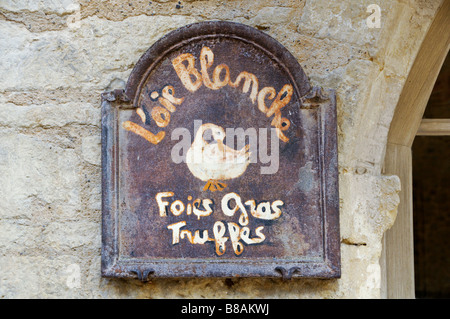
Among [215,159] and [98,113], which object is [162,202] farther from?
[98,113]

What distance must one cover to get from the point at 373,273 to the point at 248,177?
1.53 ft

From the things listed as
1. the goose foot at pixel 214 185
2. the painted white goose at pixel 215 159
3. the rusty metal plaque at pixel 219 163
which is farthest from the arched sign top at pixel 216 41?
the goose foot at pixel 214 185

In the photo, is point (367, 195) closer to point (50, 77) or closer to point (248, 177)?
point (248, 177)

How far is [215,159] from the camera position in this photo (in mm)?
1487

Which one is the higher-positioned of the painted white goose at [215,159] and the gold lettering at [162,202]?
the painted white goose at [215,159]

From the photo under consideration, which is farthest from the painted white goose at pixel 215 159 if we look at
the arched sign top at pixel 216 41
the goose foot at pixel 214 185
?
the arched sign top at pixel 216 41

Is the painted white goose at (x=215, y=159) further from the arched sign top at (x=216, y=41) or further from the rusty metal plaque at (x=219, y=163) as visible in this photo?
the arched sign top at (x=216, y=41)

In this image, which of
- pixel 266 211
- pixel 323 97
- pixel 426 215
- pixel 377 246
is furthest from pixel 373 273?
pixel 426 215

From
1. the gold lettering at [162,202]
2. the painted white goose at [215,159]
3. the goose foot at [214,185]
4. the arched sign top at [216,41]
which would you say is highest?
the arched sign top at [216,41]

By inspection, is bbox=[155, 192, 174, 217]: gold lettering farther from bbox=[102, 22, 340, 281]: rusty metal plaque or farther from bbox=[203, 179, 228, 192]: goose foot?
bbox=[203, 179, 228, 192]: goose foot

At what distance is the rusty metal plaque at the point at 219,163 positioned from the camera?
1.45 meters

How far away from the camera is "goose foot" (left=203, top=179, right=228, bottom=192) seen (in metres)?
1.48

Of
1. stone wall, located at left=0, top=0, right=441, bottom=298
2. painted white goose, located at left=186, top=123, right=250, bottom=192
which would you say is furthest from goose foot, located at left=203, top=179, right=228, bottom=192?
stone wall, located at left=0, top=0, right=441, bottom=298

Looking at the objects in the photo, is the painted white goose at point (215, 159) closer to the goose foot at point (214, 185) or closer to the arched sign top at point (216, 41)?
the goose foot at point (214, 185)
